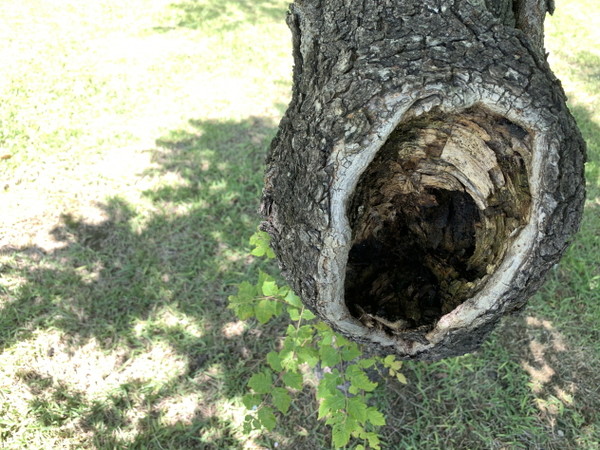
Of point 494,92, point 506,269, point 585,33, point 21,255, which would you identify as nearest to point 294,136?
point 494,92

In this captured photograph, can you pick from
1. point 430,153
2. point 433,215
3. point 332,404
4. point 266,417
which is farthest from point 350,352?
point 430,153

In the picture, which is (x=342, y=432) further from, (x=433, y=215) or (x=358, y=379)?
(x=433, y=215)

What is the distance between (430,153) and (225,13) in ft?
20.4

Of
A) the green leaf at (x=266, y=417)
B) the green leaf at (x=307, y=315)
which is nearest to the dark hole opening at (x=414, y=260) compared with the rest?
the green leaf at (x=307, y=315)

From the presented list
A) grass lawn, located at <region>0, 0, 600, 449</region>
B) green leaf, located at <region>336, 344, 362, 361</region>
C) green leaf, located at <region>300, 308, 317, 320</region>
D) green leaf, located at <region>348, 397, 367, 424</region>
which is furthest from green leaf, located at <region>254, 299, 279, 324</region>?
grass lawn, located at <region>0, 0, 600, 449</region>

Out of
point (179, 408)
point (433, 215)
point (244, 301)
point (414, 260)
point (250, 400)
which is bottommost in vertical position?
point (179, 408)

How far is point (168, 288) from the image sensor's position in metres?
3.20

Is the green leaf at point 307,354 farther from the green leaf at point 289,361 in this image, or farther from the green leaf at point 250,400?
the green leaf at point 250,400

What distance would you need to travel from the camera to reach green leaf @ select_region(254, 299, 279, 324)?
198cm

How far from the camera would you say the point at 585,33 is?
19.9 feet

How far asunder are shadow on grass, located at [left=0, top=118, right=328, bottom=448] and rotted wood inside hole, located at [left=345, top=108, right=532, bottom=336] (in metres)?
1.29

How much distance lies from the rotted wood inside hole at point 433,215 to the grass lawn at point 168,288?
1115 millimetres

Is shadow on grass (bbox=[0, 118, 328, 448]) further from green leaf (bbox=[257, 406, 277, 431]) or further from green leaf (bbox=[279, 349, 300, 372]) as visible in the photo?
green leaf (bbox=[279, 349, 300, 372])

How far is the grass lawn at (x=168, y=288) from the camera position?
8.38ft
